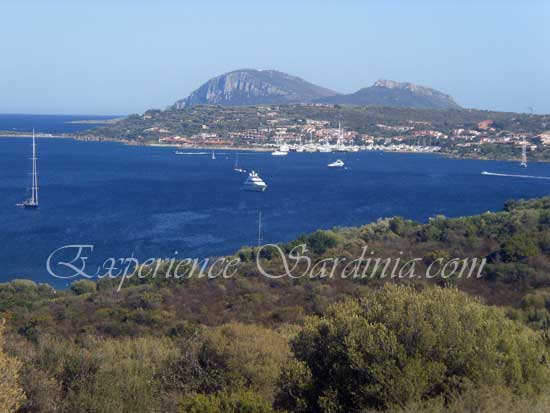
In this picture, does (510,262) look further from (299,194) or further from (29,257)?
(299,194)

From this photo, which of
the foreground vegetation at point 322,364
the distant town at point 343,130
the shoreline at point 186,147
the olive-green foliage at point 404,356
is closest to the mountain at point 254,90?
the distant town at point 343,130

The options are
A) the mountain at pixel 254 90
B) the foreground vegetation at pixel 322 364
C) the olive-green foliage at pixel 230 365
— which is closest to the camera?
the foreground vegetation at pixel 322 364

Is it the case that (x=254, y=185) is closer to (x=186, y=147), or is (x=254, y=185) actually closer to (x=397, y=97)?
(x=186, y=147)

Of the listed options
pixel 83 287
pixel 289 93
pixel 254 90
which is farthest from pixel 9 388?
pixel 254 90

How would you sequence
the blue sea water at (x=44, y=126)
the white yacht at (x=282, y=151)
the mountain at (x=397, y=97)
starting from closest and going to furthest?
the white yacht at (x=282, y=151) < the blue sea water at (x=44, y=126) < the mountain at (x=397, y=97)

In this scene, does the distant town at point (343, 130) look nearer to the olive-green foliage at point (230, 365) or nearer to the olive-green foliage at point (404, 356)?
the olive-green foliage at point (230, 365)

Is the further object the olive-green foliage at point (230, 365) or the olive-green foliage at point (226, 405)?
the olive-green foliage at point (230, 365)

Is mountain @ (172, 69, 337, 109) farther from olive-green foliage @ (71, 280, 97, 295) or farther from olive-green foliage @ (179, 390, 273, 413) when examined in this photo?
olive-green foliage @ (179, 390, 273, 413)
